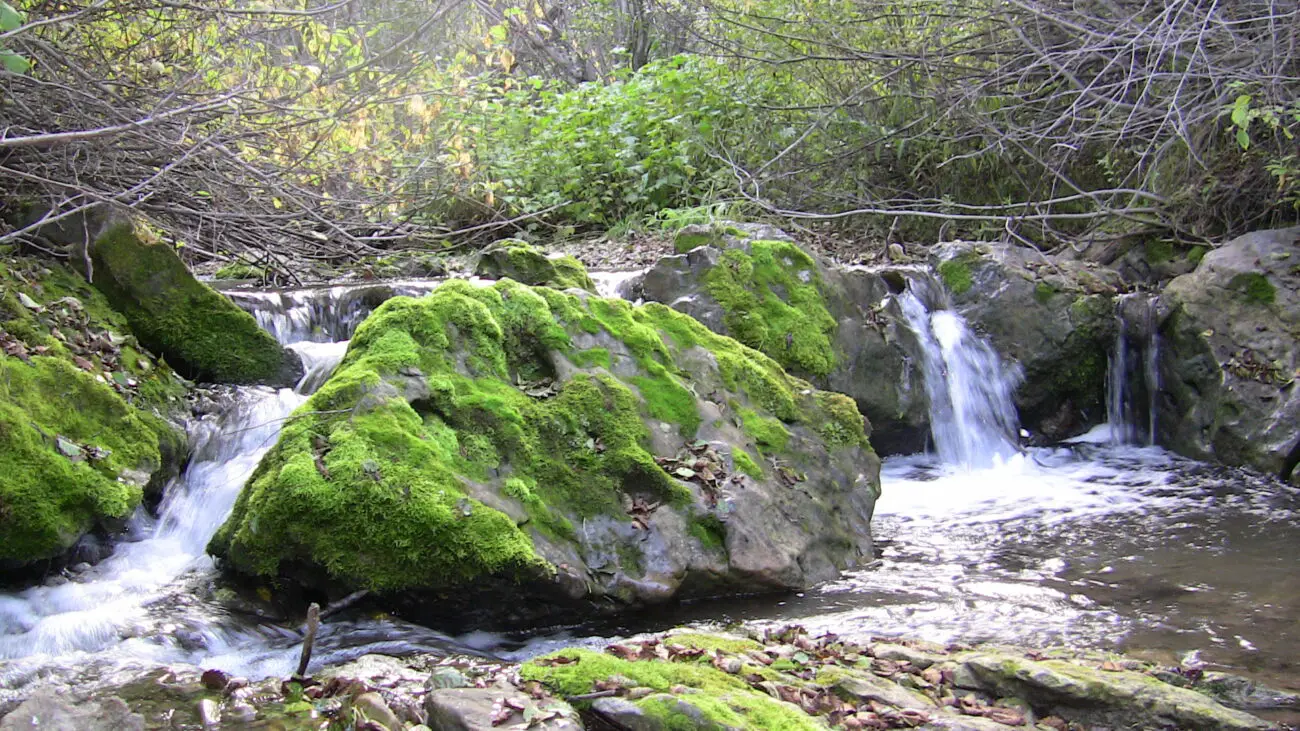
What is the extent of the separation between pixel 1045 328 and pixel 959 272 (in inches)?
35.8

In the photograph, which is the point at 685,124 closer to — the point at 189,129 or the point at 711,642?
the point at 189,129

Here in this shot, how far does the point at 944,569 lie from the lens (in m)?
5.92

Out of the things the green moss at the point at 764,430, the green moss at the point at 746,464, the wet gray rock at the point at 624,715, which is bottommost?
the wet gray rock at the point at 624,715

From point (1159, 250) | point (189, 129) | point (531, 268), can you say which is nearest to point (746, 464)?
point (531, 268)

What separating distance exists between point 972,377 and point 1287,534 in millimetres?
2959

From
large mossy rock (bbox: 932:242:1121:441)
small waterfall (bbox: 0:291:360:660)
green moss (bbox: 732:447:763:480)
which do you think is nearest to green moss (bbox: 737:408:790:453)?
green moss (bbox: 732:447:763:480)

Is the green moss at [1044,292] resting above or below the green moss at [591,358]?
above

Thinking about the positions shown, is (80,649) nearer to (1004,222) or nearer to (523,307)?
(523,307)

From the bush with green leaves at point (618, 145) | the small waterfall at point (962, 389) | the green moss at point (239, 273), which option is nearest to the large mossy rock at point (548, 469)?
the small waterfall at point (962, 389)

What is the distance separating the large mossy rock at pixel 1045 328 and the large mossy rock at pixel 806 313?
89 centimetres

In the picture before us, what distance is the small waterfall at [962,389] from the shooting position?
345 inches

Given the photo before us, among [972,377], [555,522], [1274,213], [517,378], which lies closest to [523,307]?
[517,378]

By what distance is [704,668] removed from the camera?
382 cm

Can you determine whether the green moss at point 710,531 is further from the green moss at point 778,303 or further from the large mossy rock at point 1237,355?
the large mossy rock at point 1237,355
